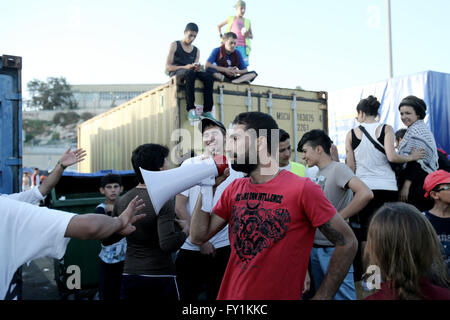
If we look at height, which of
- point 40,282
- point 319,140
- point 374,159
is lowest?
point 40,282

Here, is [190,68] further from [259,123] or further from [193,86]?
[259,123]

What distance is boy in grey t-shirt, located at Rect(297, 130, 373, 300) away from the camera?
2.93 m

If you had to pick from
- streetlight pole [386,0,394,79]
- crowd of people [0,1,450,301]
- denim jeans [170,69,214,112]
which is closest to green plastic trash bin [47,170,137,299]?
crowd of people [0,1,450,301]

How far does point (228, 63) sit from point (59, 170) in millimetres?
3836

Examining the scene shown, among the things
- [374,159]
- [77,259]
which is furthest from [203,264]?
[77,259]

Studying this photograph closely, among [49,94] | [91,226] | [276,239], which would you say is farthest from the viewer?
[49,94]

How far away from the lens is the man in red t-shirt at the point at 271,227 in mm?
1719

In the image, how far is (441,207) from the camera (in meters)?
2.69

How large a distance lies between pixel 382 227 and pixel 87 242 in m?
3.76

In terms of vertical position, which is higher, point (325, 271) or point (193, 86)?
point (193, 86)

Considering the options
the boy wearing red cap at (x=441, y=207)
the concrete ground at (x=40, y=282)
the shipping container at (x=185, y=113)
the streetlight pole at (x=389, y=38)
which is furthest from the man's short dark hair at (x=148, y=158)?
the streetlight pole at (x=389, y=38)

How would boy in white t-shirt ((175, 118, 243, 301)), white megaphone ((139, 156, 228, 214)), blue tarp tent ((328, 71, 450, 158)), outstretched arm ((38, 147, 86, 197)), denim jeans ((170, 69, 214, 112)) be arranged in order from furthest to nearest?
blue tarp tent ((328, 71, 450, 158)) → denim jeans ((170, 69, 214, 112)) → outstretched arm ((38, 147, 86, 197)) → boy in white t-shirt ((175, 118, 243, 301)) → white megaphone ((139, 156, 228, 214))

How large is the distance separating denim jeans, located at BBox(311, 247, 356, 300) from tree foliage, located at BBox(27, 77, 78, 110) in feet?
134

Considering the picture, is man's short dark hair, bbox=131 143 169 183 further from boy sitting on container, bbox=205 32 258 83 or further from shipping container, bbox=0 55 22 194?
boy sitting on container, bbox=205 32 258 83
